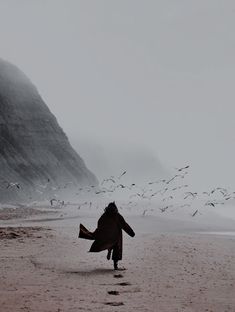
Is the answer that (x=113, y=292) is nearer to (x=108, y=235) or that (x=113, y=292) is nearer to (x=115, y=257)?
(x=115, y=257)

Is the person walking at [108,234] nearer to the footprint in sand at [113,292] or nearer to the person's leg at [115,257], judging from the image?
the person's leg at [115,257]

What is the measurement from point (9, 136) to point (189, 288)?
7503 cm

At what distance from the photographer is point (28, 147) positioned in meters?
88.1

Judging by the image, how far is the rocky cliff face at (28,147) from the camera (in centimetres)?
7850

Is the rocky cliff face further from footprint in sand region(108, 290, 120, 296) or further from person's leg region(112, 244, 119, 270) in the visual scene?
footprint in sand region(108, 290, 120, 296)

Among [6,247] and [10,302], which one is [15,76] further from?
[10,302]

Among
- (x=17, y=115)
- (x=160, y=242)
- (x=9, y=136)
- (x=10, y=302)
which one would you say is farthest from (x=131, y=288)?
(x=17, y=115)

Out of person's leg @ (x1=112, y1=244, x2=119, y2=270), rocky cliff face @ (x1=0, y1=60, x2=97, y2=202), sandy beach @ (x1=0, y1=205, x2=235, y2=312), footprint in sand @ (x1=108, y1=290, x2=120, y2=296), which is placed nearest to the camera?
sandy beach @ (x1=0, y1=205, x2=235, y2=312)

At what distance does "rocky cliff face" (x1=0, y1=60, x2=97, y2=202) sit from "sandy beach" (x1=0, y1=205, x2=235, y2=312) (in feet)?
172

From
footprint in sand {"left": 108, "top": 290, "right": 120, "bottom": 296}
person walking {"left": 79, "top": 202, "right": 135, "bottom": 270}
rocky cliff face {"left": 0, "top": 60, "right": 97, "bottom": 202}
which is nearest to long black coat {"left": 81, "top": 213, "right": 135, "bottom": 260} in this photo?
person walking {"left": 79, "top": 202, "right": 135, "bottom": 270}

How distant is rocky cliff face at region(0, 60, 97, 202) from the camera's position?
7850cm

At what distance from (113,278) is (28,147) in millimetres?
77170

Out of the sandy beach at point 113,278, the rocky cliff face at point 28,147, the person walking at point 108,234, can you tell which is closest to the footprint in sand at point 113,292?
the sandy beach at point 113,278

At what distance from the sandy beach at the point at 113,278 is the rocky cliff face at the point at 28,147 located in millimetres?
52538
